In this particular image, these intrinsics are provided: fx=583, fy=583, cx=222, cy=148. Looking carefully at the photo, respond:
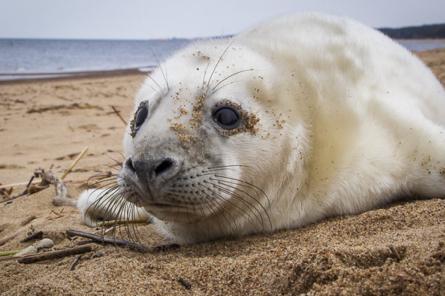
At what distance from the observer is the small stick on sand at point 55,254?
8.54ft

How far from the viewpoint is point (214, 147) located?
7.90ft

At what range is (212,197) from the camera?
238 centimetres

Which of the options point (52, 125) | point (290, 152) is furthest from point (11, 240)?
point (52, 125)

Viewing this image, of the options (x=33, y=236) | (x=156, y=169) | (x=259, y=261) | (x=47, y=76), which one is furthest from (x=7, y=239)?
(x=47, y=76)

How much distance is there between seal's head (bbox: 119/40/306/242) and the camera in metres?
2.28

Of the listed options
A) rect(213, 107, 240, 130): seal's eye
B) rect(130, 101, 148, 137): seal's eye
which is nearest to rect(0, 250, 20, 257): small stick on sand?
rect(130, 101, 148, 137): seal's eye

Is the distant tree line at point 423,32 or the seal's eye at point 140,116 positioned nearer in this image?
the seal's eye at point 140,116

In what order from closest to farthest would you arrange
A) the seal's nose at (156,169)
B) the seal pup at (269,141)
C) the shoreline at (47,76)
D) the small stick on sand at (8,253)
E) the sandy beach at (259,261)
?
the sandy beach at (259,261) → the seal's nose at (156,169) → the seal pup at (269,141) → the small stick on sand at (8,253) → the shoreline at (47,76)

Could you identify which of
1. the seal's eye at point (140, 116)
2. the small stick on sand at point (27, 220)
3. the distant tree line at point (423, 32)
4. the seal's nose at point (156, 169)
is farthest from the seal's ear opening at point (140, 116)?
the distant tree line at point (423, 32)

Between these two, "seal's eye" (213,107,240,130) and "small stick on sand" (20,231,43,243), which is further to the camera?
"small stick on sand" (20,231,43,243)

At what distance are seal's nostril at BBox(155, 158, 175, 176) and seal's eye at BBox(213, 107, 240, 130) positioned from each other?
14.0 inches

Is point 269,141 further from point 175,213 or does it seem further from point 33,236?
point 33,236

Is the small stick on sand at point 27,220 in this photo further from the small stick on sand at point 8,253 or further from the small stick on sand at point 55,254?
the small stick on sand at point 55,254

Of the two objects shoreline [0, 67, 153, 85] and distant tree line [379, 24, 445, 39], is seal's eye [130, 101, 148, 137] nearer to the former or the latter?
shoreline [0, 67, 153, 85]
